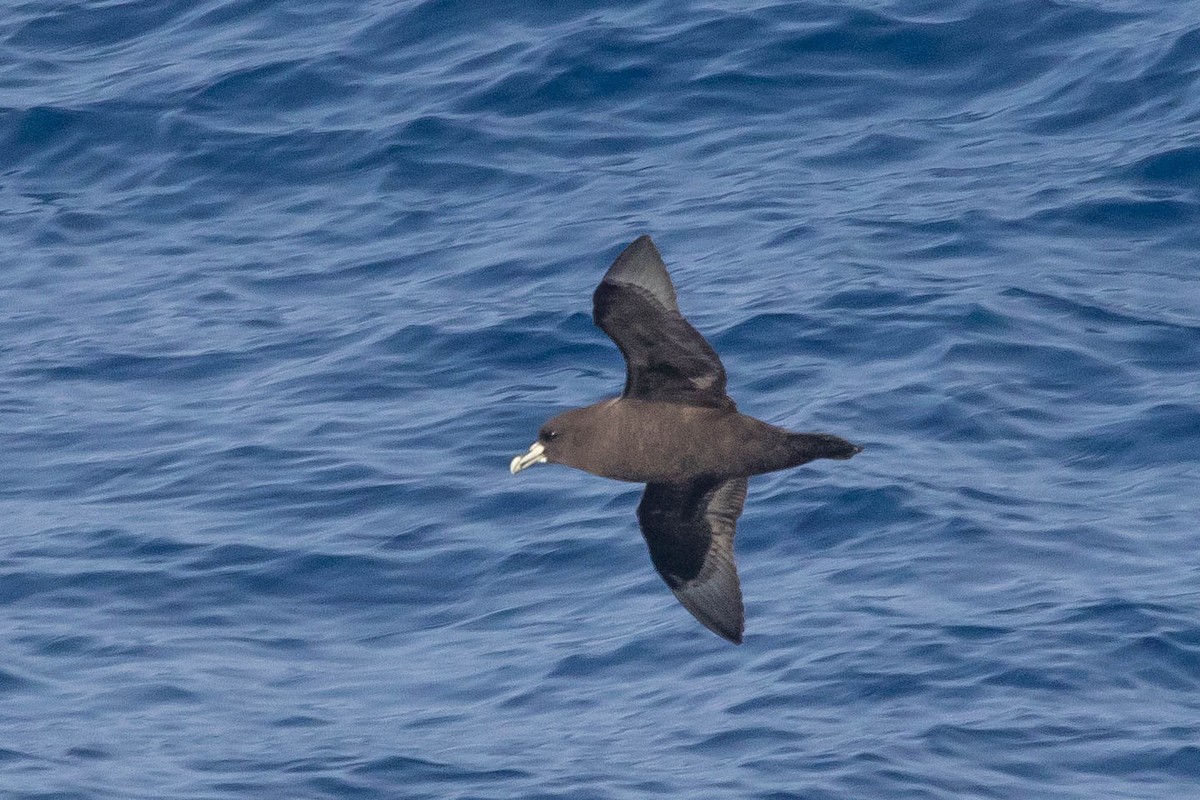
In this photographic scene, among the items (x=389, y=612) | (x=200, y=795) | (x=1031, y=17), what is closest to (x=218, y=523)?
(x=389, y=612)

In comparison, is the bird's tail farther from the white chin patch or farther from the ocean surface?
the ocean surface

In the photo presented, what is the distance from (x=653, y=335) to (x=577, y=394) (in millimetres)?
4175

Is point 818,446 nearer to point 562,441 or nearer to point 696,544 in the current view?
point 562,441

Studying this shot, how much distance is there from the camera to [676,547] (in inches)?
358

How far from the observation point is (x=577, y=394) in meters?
12.2

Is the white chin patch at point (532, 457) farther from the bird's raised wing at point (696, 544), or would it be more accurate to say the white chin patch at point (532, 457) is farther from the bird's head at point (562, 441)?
the bird's raised wing at point (696, 544)

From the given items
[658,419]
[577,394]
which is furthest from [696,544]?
[577,394]

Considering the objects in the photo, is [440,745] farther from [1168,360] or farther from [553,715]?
[1168,360]

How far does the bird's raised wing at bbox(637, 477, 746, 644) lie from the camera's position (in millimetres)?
8992

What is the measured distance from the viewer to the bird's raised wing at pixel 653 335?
7.86m

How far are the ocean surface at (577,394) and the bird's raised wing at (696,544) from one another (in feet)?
3.34

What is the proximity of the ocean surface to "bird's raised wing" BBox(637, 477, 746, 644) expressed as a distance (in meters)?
1.02

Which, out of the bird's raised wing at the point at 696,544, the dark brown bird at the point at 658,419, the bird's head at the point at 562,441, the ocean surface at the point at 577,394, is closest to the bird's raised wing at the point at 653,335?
the dark brown bird at the point at 658,419

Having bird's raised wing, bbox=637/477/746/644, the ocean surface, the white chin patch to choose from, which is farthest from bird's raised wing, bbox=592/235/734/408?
the ocean surface
